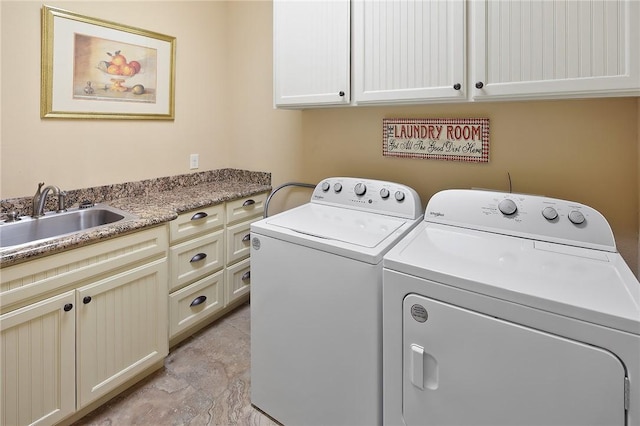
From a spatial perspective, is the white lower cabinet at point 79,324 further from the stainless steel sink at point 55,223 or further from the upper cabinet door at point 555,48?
the upper cabinet door at point 555,48

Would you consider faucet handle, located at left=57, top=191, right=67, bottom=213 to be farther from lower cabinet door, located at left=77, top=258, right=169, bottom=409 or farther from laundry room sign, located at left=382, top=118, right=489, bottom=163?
laundry room sign, located at left=382, top=118, right=489, bottom=163

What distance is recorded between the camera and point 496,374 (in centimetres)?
107

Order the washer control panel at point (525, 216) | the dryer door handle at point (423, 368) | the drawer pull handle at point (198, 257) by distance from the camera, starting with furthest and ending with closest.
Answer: the drawer pull handle at point (198, 257)
the washer control panel at point (525, 216)
the dryer door handle at point (423, 368)

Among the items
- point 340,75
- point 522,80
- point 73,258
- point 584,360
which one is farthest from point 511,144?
point 73,258

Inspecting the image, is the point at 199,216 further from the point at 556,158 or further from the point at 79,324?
the point at 556,158

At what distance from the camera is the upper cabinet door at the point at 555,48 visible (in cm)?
122

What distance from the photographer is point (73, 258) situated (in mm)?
1494

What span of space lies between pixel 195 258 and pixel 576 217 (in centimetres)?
197

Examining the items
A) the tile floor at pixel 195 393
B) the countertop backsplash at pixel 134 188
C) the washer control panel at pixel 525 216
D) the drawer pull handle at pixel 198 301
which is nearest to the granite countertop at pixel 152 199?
the countertop backsplash at pixel 134 188

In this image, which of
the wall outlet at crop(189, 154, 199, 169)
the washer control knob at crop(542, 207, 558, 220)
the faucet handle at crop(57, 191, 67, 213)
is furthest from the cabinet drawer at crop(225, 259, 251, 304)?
the washer control knob at crop(542, 207, 558, 220)

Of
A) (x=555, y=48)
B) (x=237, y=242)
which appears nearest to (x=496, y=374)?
(x=555, y=48)

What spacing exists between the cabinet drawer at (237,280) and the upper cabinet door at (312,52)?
3.88ft

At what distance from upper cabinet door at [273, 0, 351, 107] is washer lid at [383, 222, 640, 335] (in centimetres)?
92

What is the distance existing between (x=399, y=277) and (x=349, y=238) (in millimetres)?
304
